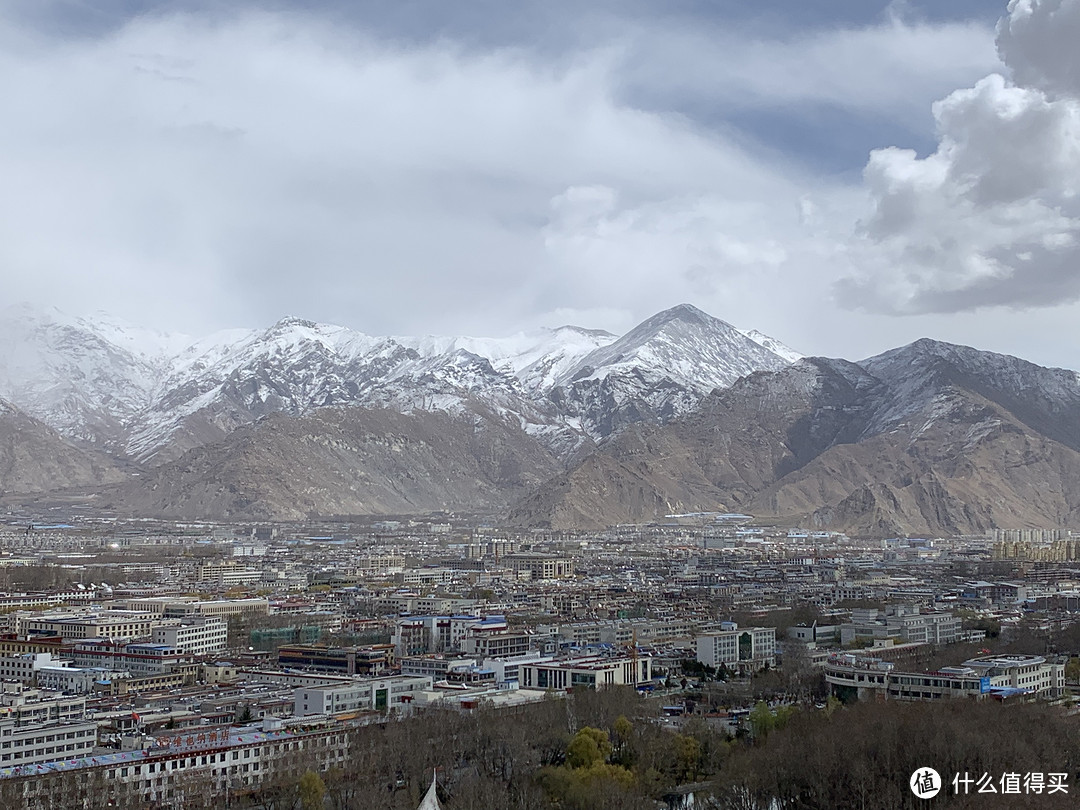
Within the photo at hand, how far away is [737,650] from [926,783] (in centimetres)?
3700

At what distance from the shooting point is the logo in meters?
35.7

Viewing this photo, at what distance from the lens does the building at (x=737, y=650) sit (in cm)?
7081

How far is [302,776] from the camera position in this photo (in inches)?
1535

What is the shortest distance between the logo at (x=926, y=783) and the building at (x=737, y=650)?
104 feet

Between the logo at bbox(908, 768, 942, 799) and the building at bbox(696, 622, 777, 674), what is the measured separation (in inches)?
1252

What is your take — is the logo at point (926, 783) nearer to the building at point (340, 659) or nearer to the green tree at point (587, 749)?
the green tree at point (587, 749)

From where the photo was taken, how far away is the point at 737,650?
73375 millimetres

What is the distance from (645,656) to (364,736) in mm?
26210

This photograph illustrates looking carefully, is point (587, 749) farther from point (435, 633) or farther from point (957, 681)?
point (435, 633)

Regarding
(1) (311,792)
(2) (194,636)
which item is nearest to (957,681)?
(1) (311,792)

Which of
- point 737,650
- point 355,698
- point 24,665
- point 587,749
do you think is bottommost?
point 587,749

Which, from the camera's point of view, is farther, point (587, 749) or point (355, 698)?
point (355, 698)

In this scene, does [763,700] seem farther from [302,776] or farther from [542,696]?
[302,776]

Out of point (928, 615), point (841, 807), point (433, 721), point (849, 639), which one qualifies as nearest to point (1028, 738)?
point (841, 807)
